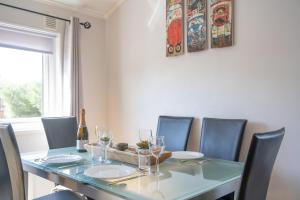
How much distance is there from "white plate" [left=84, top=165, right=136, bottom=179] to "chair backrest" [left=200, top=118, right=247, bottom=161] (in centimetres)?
101

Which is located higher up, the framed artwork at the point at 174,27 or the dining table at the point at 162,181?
the framed artwork at the point at 174,27

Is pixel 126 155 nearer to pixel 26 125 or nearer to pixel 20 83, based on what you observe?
pixel 26 125

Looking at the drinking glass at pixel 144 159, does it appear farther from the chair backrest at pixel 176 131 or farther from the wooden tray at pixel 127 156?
the chair backrest at pixel 176 131

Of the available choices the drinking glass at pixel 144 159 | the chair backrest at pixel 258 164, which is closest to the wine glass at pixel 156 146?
the drinking glass at pixel 144 159

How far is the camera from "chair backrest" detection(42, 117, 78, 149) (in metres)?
2.67

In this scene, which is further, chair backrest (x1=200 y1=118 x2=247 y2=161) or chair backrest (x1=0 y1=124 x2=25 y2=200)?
chair backrest (x1=200 y1=118 x2=247 y2=161)

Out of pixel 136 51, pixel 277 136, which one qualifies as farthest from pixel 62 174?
pixel 136 51

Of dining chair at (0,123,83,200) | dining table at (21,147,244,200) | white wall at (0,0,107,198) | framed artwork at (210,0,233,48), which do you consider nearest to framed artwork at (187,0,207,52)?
framed artwork at (210,0,233,48)

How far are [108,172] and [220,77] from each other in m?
1.49

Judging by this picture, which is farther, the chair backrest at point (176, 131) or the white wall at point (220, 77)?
the chair backrest at point (176, 131)

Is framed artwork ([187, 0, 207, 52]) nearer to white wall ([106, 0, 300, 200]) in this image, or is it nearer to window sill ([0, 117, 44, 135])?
white wall ([106, 0, 300, 200])

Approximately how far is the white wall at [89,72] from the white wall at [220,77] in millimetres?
106

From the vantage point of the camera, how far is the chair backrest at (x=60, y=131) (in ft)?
8.75

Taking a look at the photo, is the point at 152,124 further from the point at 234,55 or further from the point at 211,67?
the point at 234,55
